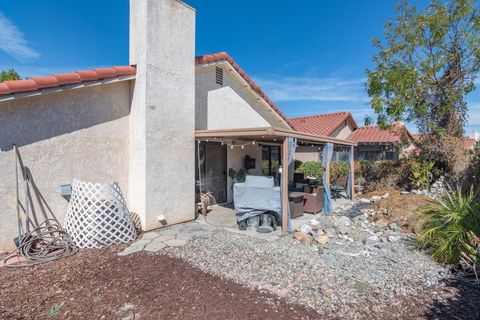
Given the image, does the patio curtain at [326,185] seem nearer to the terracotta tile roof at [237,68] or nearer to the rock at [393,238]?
the rock at [393,238]

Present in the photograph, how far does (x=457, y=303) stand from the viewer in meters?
3.86

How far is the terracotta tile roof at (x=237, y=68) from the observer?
353 inches

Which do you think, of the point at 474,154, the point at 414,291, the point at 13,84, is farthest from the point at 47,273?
the point at 474,154

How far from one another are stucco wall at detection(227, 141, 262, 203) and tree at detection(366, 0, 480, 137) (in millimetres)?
6491

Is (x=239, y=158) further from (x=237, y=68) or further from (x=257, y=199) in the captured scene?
(x=257, y=199)

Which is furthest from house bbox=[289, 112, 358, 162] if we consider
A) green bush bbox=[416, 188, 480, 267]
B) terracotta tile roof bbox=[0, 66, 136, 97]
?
terracotta tile roof bbox=[0, 66, 136, 97]

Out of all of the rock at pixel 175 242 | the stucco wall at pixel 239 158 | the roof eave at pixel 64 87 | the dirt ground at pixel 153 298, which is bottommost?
the dirt ground at pixel 153 298

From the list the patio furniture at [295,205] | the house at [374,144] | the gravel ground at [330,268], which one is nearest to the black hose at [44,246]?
the gravel ground at [330,268]

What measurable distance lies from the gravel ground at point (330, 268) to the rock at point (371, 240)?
49 millimetres

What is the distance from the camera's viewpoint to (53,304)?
3.72 meters

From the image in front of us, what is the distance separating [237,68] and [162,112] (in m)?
4.50

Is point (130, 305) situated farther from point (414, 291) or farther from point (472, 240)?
point (472, 240)

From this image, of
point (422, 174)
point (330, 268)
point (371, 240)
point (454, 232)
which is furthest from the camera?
point (422, 174)

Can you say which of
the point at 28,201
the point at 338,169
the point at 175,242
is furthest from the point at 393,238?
the point at 338,169
